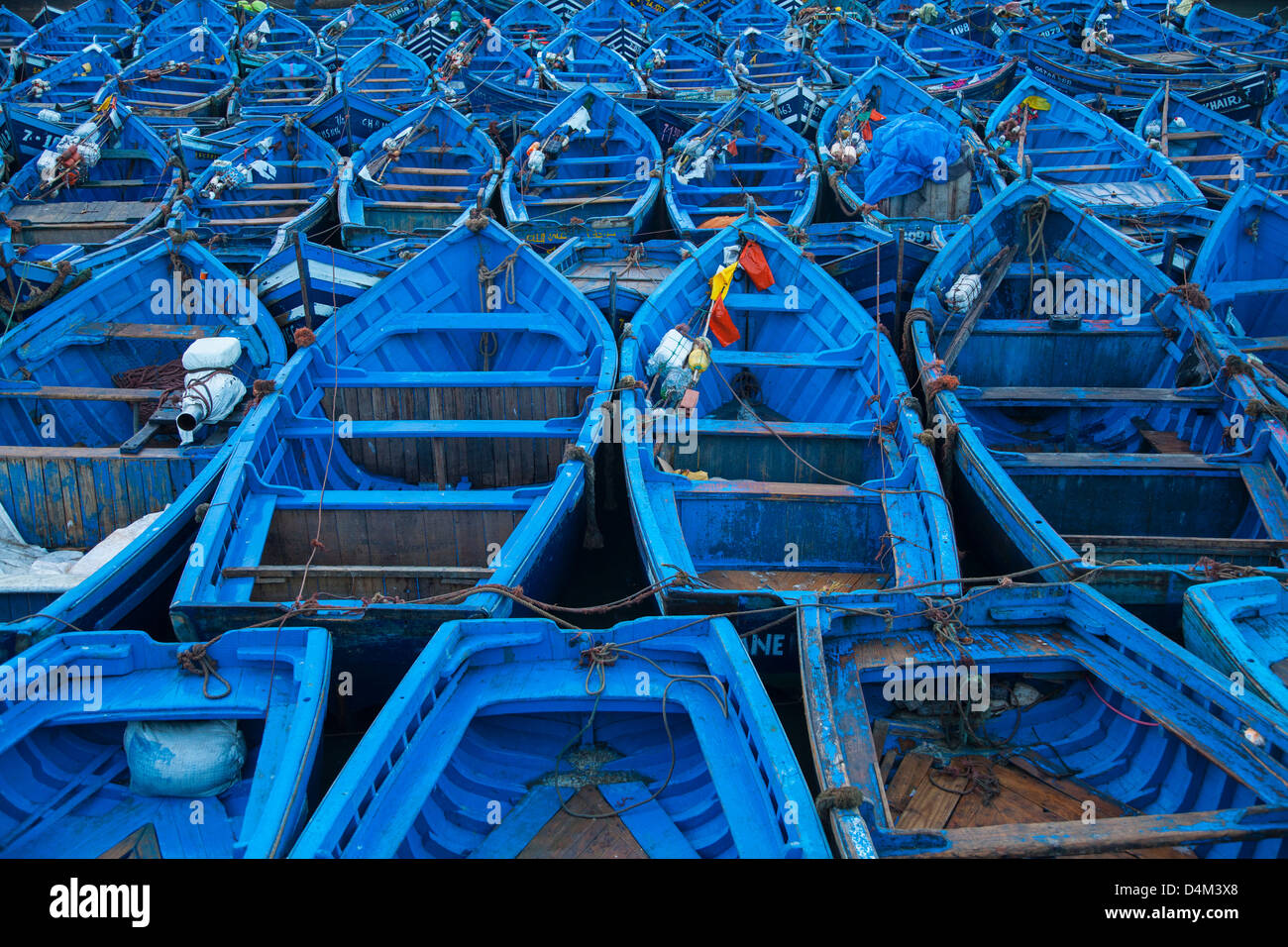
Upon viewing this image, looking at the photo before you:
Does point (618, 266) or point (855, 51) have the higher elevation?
point (855, 51)

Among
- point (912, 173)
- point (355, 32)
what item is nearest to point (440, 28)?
point (355, 32)

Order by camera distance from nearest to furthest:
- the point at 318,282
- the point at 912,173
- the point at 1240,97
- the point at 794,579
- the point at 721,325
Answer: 1. the point at 794,579
2. the point at 721,325
3. the point at 318,282
4. the point at 912,173
5. the point at 1240,97

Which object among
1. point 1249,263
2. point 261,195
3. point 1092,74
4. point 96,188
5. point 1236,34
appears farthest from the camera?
point 1236,34

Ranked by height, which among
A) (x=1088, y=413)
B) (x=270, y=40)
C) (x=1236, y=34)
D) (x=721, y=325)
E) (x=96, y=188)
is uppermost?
(x=270, y=40)

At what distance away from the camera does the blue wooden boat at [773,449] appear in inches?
228

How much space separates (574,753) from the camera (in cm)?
489

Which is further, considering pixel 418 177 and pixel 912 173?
pixel 418 177

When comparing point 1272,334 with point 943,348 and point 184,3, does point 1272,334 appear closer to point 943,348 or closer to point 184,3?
point 943,348

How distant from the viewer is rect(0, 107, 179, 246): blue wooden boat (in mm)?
10799

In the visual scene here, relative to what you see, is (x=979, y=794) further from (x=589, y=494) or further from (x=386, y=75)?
(x=386, y=75)

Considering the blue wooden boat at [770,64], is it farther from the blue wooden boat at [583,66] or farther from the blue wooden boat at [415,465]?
the blue wooden boat at [415,465]

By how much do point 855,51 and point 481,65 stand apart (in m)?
8.80

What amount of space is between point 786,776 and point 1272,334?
8196 mm
